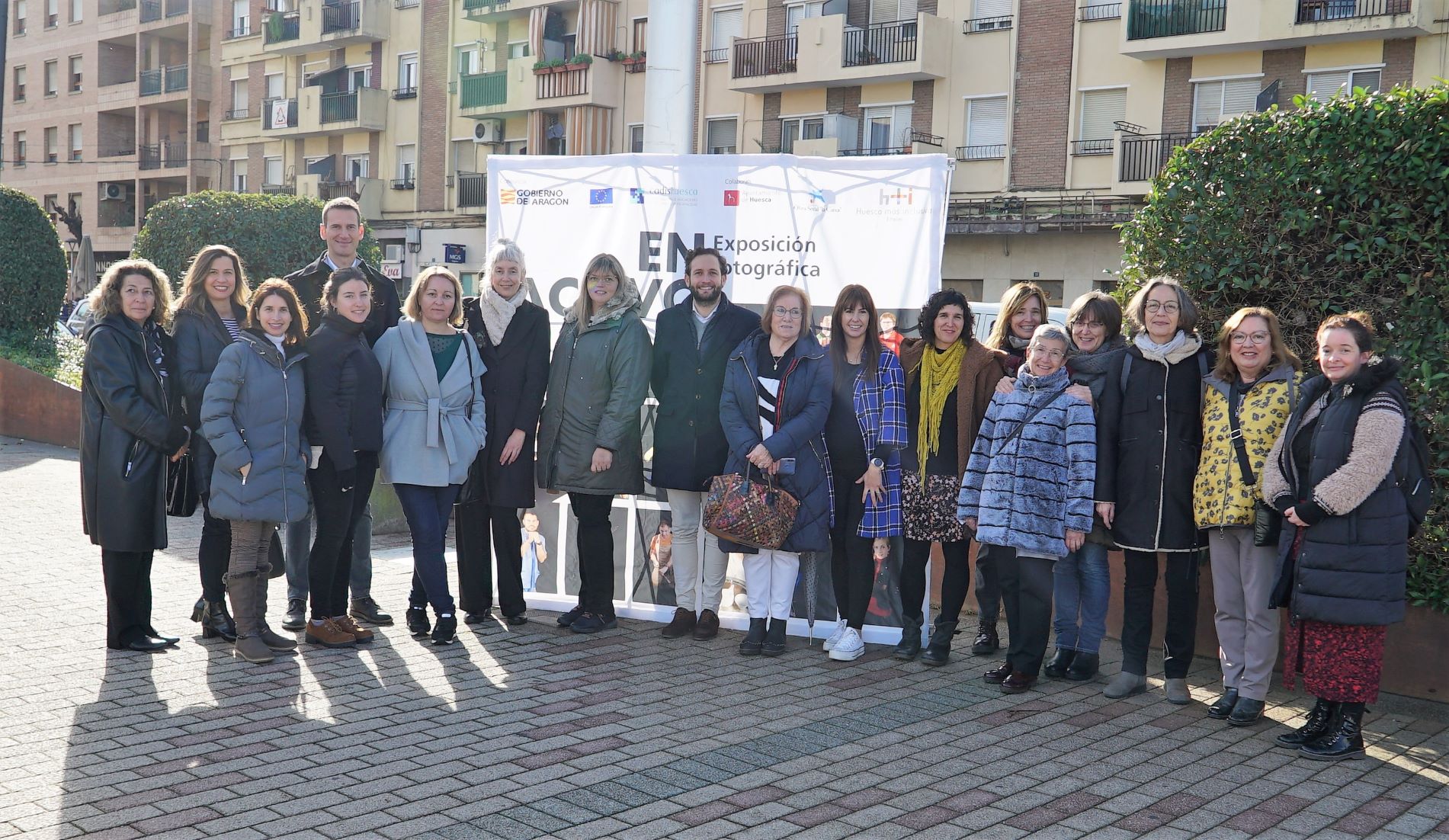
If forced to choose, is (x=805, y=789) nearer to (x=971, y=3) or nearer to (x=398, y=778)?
(x=398, y=778)

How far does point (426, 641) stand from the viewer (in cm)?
740

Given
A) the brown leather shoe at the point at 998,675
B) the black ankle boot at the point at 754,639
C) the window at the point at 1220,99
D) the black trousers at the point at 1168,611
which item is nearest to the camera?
the black trousers at the point at 1168,611

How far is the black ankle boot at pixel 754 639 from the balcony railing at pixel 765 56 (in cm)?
2808

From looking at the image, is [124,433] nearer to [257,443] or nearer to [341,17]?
[257,443]

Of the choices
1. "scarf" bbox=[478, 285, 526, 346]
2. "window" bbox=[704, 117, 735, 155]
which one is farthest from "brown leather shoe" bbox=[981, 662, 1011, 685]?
"window" bbox=[704, 117, 735, 155]

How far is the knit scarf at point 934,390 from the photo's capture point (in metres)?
7.21

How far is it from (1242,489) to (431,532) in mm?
4145

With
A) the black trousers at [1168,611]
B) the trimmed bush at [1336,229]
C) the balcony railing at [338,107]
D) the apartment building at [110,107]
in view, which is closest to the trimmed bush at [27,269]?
the trimmed bush at [1336,229]

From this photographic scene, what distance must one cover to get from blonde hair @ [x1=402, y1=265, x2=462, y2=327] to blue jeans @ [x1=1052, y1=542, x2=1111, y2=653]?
3502 mm

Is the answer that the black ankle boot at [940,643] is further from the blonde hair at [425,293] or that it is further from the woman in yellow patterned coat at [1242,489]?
the blonde hair at [425,293]

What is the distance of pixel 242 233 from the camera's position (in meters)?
18.3

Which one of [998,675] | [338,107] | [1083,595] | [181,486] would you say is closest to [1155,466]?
[1083,595]

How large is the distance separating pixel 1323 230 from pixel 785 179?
2.89 metres

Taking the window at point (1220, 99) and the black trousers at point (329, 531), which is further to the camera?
the window at point (1220, 99)
